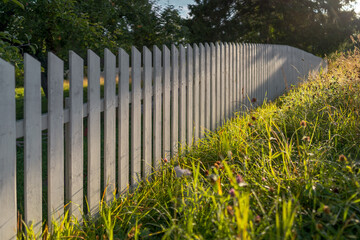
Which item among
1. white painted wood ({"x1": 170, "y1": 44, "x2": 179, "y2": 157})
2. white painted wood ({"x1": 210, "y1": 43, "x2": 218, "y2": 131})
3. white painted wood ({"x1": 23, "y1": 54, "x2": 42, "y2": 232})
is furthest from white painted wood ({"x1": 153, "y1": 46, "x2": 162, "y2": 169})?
white painted wood ({"x1": 23, "y1": 54, "x2": 42, "y2": 232})

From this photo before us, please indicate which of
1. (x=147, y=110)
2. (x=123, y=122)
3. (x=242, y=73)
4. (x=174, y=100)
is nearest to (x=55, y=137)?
(x=123, y=122)

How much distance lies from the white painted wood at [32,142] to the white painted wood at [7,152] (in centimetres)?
9

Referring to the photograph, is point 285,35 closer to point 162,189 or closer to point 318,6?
point 318,6

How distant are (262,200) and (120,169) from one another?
45.3 inches

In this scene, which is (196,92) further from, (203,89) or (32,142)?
(32,142)

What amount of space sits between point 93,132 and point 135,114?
1.79ft

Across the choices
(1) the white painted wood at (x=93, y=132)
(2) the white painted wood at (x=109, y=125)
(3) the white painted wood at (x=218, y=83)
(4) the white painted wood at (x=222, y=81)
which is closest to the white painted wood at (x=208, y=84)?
(3) the white painted wood at (x=218, y=83)

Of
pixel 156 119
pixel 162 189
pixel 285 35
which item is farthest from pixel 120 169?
pixel 285 35

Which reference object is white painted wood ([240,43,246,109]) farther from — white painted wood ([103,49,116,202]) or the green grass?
white painted wood ([103,49,116,202])

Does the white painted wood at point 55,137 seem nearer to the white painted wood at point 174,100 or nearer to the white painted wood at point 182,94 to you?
the white painted wood at point 174,100

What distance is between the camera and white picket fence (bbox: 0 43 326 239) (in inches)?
80.0

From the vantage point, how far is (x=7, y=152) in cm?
197

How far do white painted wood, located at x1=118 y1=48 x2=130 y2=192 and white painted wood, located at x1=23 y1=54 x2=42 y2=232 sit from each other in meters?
0.81

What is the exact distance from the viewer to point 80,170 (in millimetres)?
2523
